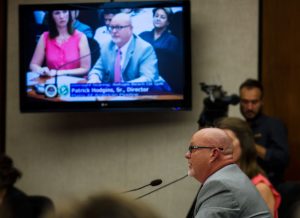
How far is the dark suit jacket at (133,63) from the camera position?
4570 mm

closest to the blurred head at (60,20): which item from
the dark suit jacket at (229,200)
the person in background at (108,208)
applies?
the dark suit jacket at (229,200)

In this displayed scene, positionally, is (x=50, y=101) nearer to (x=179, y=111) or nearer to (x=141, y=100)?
(x=141, y=100)

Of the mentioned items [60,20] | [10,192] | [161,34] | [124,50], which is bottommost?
[10,192]

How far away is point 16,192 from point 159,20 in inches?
61.9

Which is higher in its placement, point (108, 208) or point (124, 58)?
point (124, 58)

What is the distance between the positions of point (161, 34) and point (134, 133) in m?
0.83

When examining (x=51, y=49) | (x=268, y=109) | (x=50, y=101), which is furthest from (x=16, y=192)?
(x=268, y=109)

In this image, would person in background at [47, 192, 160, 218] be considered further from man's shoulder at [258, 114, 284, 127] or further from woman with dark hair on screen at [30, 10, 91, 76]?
Answer: woman with dark hair on screen at [30, 10, 91, 76]

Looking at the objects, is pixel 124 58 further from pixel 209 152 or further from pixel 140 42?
pixel 209 152

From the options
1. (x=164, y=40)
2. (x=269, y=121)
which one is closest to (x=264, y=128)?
(x=269, y=121)

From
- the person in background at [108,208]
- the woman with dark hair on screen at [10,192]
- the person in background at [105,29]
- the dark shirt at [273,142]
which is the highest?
the person in background at [105,29]

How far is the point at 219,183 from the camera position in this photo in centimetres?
227

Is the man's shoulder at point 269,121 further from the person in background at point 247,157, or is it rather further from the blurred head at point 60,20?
the blurred head at point 60,20

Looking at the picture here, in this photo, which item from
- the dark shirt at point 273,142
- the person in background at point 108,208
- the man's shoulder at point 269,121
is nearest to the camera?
the person in background at point 108,208
